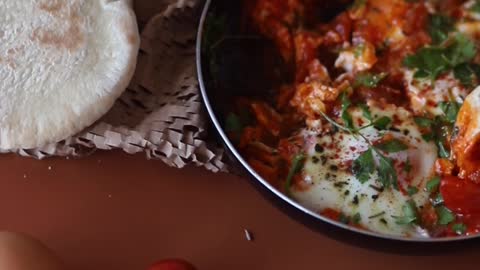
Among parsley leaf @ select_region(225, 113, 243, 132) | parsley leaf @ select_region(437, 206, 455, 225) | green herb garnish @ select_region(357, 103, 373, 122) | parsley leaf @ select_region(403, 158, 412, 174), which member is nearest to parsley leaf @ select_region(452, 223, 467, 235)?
parsley leaf @ select_region(437, 206, 455, 225)

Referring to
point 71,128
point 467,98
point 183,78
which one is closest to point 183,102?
point 183,78

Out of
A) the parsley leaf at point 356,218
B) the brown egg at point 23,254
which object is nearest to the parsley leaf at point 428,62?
the parsley leaf at point 356,218

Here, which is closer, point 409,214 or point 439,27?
point 409,214

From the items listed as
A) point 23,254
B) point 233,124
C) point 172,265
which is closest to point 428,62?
point 233,124

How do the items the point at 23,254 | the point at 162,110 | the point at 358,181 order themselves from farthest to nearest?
the point at 162,110 < the point at 358,181 < the point at 23,254

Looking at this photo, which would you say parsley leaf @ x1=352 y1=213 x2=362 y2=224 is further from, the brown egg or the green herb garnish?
the brown egg

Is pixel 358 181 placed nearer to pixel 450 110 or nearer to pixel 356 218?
pixel 356 218
